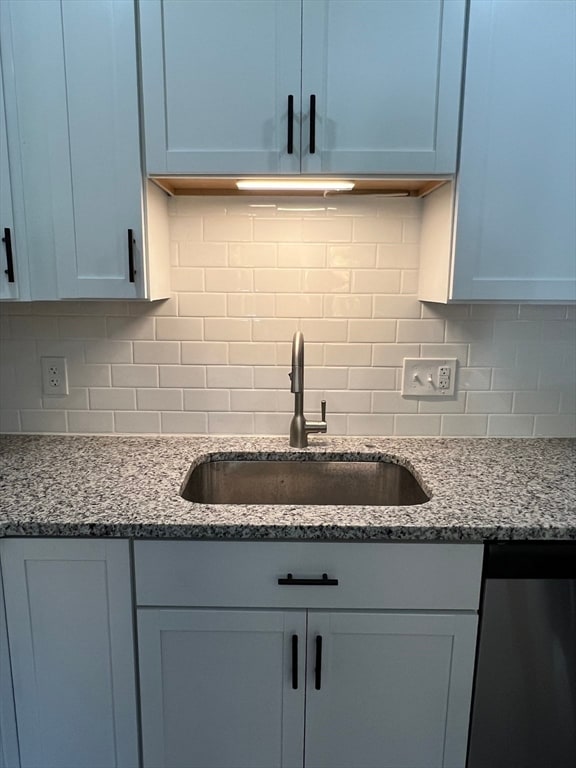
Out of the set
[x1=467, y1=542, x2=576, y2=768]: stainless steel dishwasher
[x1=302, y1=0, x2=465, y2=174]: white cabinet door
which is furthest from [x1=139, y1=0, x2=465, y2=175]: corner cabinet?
[x1=467, y1=542, x2=576, y2=768]: stainless steel dishwasher

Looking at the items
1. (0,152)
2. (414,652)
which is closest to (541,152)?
(414,652)

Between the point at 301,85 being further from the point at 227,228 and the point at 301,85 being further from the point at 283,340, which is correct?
the point at 283,340

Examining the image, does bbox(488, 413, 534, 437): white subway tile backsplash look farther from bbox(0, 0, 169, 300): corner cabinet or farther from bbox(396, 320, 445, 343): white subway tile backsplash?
bbox(0, 0, 169, 300): corner cabinet

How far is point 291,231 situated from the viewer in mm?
1521

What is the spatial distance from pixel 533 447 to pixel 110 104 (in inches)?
61.1

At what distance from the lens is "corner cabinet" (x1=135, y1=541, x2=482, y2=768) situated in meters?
1.07

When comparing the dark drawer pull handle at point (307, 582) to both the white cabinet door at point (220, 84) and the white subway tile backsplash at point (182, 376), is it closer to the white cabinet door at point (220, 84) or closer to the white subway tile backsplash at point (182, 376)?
the white subway tile backsplash at point (182, 376)

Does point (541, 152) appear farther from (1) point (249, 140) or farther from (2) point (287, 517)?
(2) point (287, 517)

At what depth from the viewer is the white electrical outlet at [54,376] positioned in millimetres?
1591

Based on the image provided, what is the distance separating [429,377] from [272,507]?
0.76m

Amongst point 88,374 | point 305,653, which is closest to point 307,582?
point 305,653

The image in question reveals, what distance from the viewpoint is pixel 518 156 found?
121cm

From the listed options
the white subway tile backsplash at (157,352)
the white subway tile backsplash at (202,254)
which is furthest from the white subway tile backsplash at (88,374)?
the white subway tile backsplash at (202,254)

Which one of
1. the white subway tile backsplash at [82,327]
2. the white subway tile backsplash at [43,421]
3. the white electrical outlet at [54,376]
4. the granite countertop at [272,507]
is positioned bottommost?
the granite countertop at [272,507]
